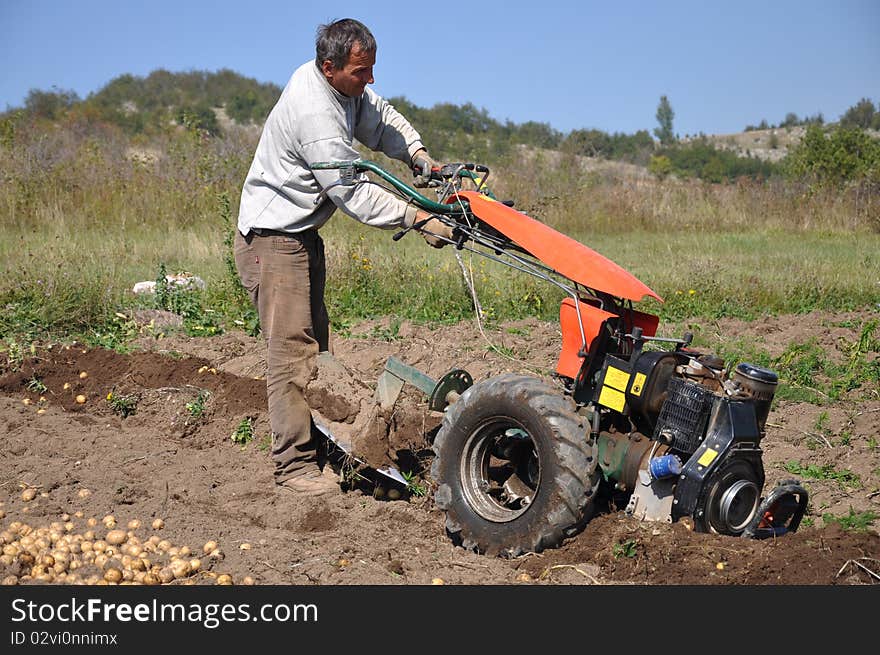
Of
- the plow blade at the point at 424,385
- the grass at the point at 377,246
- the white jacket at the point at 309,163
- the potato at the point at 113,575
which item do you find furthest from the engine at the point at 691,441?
the grass at the point at 377,246

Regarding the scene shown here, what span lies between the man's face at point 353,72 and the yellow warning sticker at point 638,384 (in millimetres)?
2285

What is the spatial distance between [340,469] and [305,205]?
1.71 meters

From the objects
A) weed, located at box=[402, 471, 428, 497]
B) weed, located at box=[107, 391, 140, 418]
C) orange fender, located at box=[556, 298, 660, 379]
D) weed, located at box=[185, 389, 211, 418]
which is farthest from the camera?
weed, located at box=[107, 391, 140, 418]

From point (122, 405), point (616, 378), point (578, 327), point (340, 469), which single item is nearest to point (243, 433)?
point (340, 469)

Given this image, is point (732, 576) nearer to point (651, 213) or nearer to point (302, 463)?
point (302, 463)

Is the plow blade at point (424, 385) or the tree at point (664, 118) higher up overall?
the tree at point (664, 118)

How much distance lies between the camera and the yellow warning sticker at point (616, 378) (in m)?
4.46

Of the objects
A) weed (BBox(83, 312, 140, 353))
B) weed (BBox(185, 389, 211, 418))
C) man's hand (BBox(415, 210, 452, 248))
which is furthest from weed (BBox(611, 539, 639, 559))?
weed (BBox(83, 312, 140, 353))

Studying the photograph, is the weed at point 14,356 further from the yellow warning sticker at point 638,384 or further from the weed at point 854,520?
the weed at point 854,520

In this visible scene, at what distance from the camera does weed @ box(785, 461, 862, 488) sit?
5.48 metres

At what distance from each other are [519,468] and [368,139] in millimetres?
2299

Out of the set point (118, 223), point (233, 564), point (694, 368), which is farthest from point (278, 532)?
point (118, 223)

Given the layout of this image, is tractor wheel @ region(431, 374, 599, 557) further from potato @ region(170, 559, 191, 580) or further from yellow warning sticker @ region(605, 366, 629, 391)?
potato @ region(170, 559, 191, 580)

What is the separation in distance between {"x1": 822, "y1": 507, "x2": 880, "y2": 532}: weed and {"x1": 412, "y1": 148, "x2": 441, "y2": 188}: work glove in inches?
116
